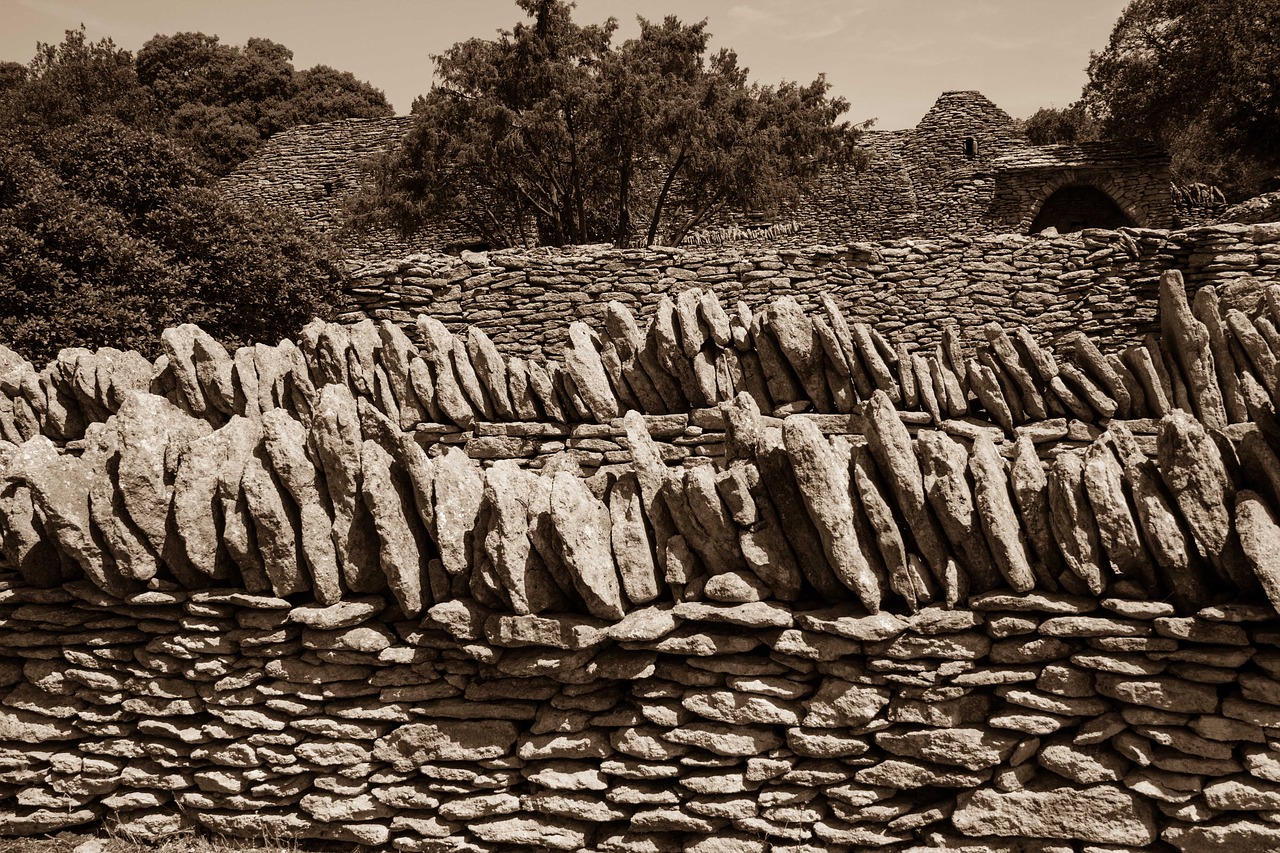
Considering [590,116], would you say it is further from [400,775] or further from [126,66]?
[126,66]

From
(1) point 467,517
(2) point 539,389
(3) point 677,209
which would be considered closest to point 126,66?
(3) point 677,209

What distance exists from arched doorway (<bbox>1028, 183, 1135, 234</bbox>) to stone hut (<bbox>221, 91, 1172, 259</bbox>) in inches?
1.3

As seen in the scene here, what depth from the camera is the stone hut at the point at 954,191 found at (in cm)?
2906

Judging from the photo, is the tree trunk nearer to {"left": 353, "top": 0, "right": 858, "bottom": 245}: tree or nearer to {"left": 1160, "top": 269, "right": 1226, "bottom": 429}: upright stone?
{"left": 353, "top": 0, "right": 858, "bottom": 245}: tree

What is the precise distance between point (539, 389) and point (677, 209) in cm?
1910

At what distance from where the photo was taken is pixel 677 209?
26453 mm

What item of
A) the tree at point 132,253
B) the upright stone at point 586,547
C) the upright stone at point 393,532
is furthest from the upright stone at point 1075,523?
the tree at point 132,253

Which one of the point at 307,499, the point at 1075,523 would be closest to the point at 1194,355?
the point at 1075,523

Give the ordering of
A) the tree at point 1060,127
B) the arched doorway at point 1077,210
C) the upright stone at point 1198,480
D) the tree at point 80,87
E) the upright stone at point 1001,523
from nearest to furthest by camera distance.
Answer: the upright stone at point 1198,480
the upright stone at point 1001,523
the arched doorway at point 1077,210
the tree at point 1060,127
the tree at point 80,87

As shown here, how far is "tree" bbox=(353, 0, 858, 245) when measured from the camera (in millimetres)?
22344

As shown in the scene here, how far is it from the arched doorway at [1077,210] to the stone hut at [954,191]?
34 millimetres

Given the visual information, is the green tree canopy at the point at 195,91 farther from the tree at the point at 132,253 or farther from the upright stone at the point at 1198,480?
the upright stone at the point at 1198,480

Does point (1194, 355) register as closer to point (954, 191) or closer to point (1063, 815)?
point (1063, 815)

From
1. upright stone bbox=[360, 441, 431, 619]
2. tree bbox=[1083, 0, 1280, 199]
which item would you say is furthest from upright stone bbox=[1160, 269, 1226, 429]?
tree bbox=[1083, 0, 1280, 199]
